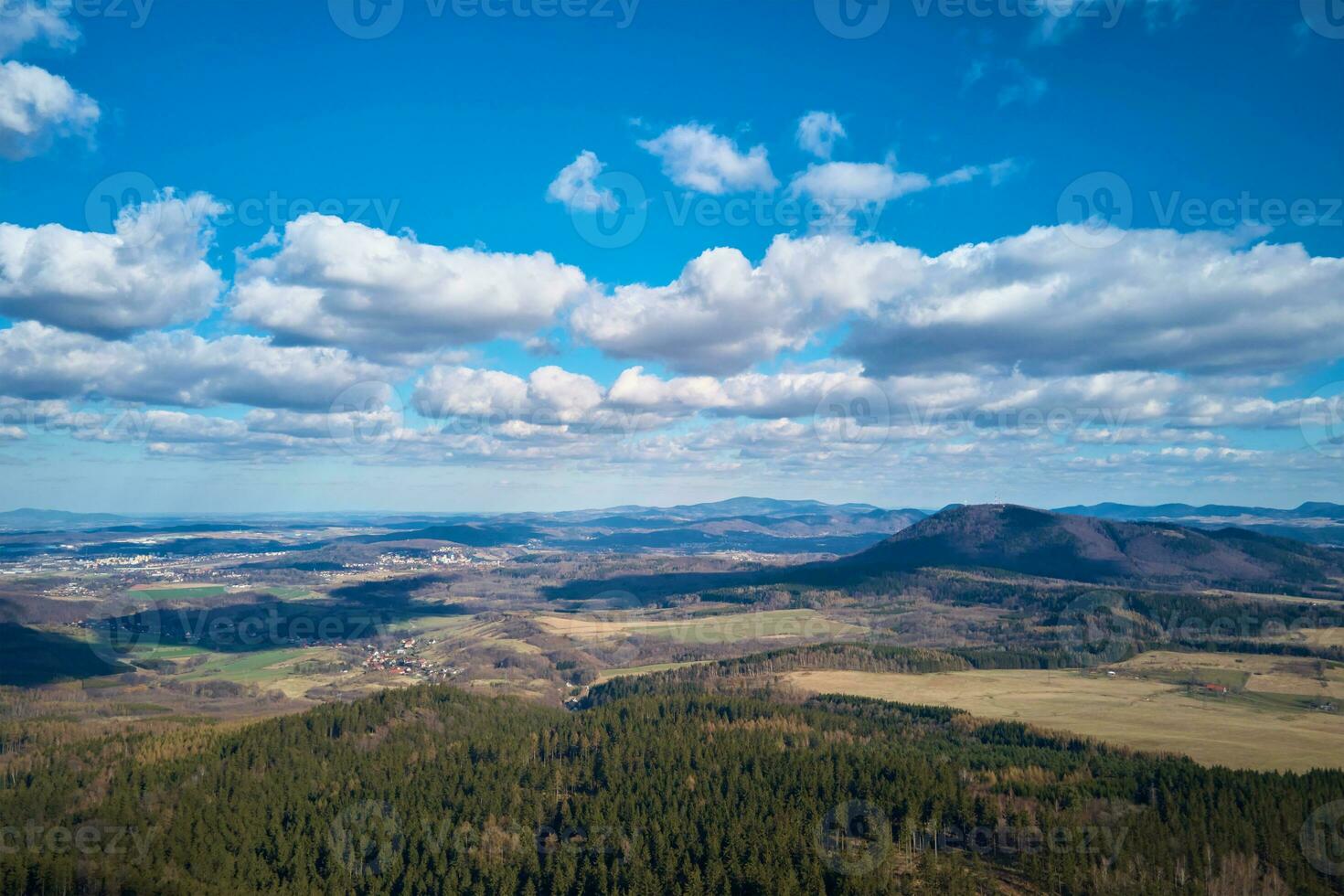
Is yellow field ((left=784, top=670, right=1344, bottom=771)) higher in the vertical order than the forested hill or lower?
lower

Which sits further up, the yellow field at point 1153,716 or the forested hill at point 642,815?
the forested hill at point 642,815

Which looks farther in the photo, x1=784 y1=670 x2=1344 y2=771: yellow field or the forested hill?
x1=784 y1=670 x2=1344 y2=771: yellow field

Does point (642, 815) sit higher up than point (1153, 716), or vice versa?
point (642, 815)

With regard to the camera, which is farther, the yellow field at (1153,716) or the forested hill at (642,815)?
the yellow field at (1153,716)

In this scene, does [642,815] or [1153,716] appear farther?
[1153,716]
